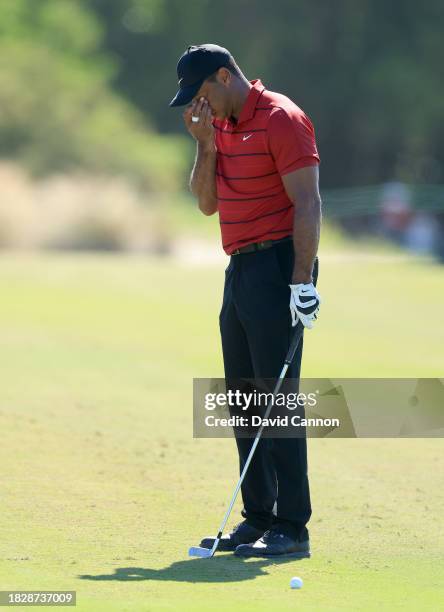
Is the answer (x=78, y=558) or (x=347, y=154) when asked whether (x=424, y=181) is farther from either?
(x=78, y=558)

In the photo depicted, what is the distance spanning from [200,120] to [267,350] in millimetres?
1125

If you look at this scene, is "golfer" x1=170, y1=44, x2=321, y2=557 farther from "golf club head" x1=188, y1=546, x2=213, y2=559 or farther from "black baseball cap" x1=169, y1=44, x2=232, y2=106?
"golf club head" x1=188, y1=546, x2=213, y2=559

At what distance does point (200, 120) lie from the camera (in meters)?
6.42

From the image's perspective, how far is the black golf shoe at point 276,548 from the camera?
249 inches

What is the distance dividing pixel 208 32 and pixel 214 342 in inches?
1865

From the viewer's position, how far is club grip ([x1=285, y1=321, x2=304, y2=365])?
6332mm

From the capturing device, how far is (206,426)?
977 cm

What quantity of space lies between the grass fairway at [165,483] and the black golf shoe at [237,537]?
0.46 ft

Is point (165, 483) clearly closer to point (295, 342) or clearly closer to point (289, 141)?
point (295, 342)

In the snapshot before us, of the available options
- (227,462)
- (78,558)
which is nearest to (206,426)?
(227,462)

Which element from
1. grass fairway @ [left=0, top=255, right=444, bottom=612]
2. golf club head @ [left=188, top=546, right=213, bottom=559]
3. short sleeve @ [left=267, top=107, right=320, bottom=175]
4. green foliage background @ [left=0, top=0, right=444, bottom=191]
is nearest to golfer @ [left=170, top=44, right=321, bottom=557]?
short sleeve @ [left=267, top=107, right=320, bottom=175]

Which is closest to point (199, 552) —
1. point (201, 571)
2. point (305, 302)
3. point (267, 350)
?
point (201, 571)

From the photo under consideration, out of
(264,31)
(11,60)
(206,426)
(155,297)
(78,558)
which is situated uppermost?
(264,31)

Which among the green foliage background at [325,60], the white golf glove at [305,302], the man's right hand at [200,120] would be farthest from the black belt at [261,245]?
the green foliage background at [325,60]
